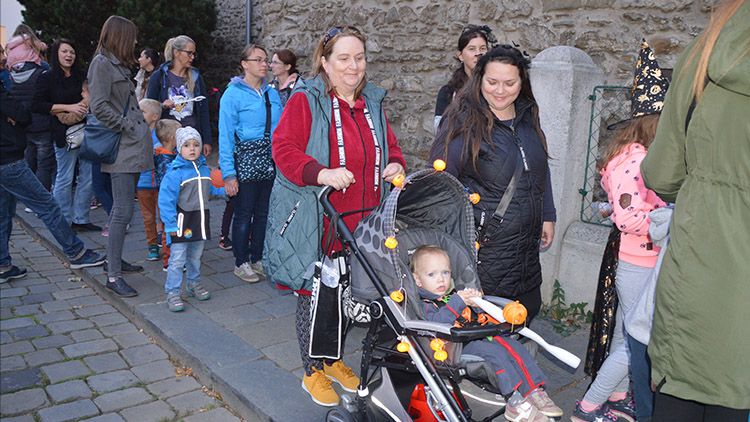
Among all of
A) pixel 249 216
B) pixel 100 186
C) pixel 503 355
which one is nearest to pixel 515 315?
pixel 503 355

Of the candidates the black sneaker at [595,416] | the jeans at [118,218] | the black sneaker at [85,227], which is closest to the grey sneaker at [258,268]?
the jeans at [118,218]

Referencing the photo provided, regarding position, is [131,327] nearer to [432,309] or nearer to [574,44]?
[432,309]

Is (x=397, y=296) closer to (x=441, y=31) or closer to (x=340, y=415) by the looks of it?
(x=340, y=415)

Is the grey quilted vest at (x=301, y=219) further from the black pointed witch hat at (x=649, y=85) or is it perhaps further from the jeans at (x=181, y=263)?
the jeans at (x=181, y=263)

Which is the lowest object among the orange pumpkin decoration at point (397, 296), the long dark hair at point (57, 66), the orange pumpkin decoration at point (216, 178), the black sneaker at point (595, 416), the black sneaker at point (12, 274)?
the black sneaker at point (12, 274)

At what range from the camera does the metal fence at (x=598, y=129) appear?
502 cm

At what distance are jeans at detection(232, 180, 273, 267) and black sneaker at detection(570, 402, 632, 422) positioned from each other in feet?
10.6

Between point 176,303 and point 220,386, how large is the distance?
1.32 m

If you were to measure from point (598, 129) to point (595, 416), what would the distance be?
2.60 meters

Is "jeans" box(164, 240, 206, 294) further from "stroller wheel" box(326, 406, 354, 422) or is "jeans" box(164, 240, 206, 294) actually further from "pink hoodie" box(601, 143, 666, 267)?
"pink hoodie" box(601, 143, 666, 267)

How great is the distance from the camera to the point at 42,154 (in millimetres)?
7867

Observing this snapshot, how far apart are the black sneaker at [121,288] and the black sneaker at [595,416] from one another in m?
3.82

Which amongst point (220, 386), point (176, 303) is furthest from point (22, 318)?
point (220, 386)

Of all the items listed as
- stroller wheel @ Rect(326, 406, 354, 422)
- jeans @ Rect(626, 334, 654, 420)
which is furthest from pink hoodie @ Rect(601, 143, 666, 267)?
stroller wheel @ Rect(326, 406, 354, 422)
